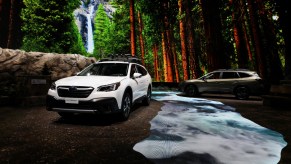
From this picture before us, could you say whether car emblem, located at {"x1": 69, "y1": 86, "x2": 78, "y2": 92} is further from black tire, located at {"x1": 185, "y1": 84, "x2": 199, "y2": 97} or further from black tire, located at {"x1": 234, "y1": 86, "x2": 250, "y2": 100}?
black tire, located at {"x1": 234, "y1": 86, "x2": 250, "y2": 100}

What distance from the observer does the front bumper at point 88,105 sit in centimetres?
627

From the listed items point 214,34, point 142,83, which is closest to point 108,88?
point 142,83

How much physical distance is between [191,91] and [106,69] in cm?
805

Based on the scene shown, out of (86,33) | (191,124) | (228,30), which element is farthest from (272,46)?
(86,33)

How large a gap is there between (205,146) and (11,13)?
1764 cm

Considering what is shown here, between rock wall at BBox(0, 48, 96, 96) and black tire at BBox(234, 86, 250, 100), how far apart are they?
27.2 ft

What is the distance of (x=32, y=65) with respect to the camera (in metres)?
10.5

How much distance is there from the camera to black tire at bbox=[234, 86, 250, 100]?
1371 cm

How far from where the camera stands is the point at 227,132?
588cm

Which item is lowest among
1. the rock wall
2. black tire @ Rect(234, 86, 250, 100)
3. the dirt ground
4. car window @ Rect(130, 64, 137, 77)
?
the dirt ground

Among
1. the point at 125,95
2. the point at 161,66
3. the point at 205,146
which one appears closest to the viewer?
the point at 205,146

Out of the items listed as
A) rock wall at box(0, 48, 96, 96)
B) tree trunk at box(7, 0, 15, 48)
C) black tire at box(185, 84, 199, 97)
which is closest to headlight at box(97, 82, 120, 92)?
rock wall at box(0, 48, 96, 96)

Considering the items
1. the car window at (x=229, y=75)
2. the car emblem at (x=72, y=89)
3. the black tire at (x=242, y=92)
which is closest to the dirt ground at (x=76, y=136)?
the car emblem at (x=72, y=89)

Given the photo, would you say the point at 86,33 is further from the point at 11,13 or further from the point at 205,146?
the point at 205,146
